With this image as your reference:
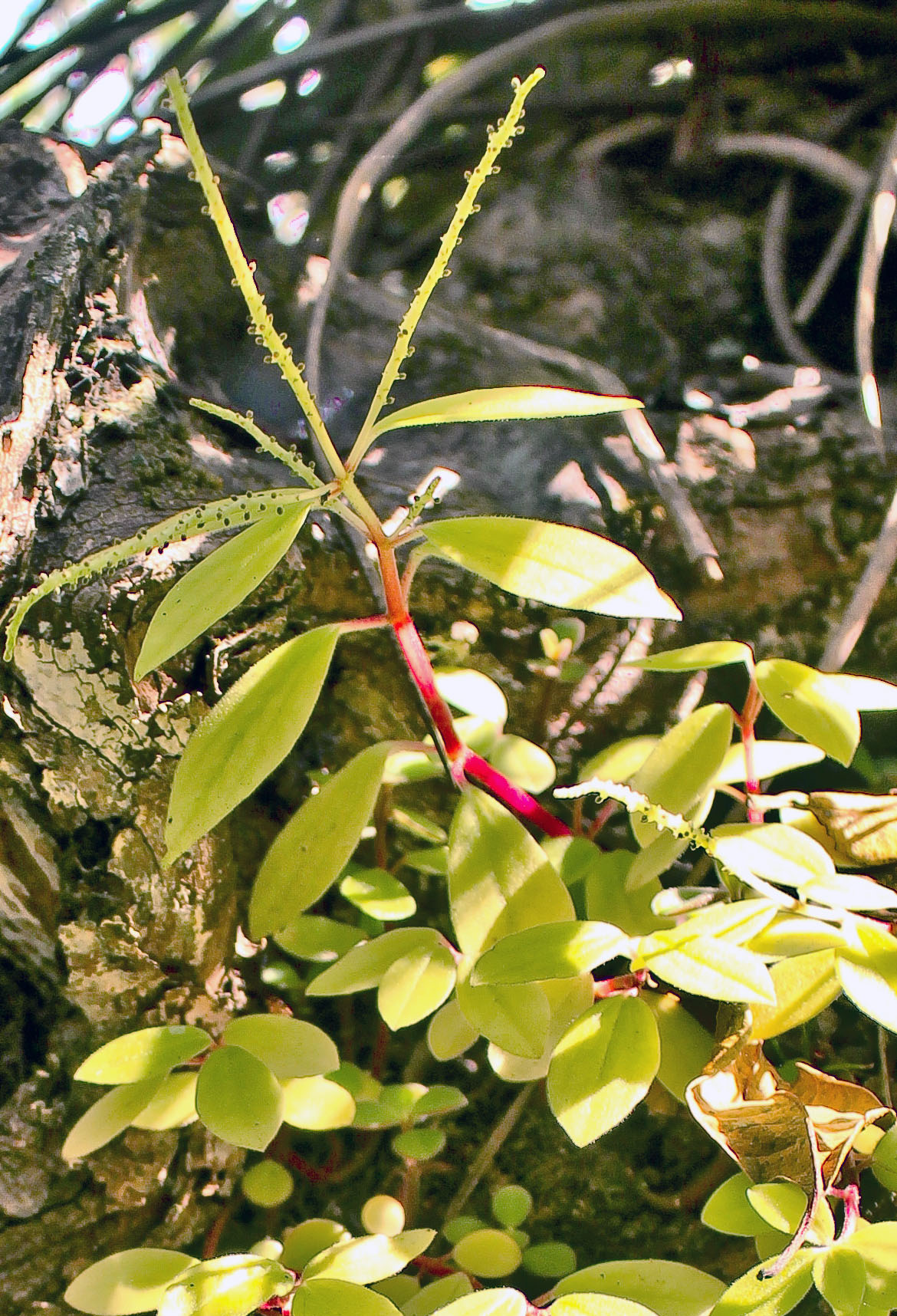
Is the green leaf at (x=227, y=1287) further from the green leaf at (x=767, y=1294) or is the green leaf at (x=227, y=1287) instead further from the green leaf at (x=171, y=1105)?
the green leaf at (x=767, y=1294)

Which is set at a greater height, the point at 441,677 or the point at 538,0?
the point at 538,0

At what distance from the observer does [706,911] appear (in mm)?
558

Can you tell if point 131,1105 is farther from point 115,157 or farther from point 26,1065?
point 115,157

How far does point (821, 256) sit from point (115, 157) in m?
0.85

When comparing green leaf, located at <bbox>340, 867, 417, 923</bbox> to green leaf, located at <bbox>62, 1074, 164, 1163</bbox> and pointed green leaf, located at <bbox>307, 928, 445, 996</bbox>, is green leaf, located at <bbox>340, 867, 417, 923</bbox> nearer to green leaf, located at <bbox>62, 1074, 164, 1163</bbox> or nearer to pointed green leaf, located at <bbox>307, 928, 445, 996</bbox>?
pointed green leaf, located at <bbox>307, 928, 445, 996</bbox>

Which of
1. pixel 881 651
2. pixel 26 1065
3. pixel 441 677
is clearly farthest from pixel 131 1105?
pixel 881 651

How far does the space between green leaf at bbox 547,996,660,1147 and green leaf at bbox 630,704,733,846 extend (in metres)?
0.14

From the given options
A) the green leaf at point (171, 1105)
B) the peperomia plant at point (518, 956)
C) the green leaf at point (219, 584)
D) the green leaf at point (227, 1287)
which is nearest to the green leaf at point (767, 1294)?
the peperomia plant at point (518, 956)

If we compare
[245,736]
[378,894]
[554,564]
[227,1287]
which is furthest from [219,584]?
[227,1287]

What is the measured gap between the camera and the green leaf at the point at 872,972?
1.71ft

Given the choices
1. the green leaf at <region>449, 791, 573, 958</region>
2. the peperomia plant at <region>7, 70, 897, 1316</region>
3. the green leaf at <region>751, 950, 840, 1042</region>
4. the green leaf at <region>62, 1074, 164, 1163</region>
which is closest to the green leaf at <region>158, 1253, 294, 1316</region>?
the peperomia plant at <region>7, 70, 897, 1316</region>

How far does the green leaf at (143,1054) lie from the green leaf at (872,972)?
0.42 m

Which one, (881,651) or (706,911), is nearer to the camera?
(706,911)

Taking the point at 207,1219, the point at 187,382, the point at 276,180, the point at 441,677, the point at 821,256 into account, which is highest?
the point at 276,180
